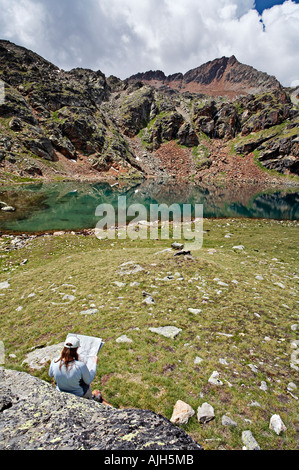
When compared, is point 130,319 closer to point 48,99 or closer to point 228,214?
point 228,214

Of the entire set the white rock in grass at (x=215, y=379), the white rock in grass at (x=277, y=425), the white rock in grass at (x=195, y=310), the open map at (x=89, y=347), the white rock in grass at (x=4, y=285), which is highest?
the open map at (x=89, y=347)

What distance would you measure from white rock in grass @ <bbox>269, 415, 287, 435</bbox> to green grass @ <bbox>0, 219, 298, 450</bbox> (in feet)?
0.36

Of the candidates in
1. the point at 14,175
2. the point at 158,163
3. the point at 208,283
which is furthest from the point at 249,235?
the point at 158,163

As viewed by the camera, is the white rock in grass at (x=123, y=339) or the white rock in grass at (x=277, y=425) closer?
the white rock in grass at (x=277, y=425)

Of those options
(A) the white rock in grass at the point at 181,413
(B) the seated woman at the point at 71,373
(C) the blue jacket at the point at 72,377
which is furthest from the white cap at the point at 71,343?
(A) the white rock in grass at the point at 181,413

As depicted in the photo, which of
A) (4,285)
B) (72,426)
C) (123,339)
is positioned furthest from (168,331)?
(4,285)

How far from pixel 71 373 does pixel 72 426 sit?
1.65 m

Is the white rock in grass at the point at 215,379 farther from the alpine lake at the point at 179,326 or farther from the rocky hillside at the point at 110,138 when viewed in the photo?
the rocky hillside at the point at 110,138

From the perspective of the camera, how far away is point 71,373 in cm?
514

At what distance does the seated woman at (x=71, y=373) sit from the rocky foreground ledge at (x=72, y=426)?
577 millimetres

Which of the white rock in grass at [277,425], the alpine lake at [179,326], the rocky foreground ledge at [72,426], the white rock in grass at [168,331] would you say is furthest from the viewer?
the white rock in grass at [168,331]

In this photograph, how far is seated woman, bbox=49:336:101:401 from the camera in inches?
203

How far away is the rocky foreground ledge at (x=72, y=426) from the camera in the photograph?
126 inches

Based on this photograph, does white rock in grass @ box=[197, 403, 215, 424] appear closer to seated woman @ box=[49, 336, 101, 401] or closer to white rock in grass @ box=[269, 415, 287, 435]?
white rock in grass @ box=[269, 415, 287, 435]
